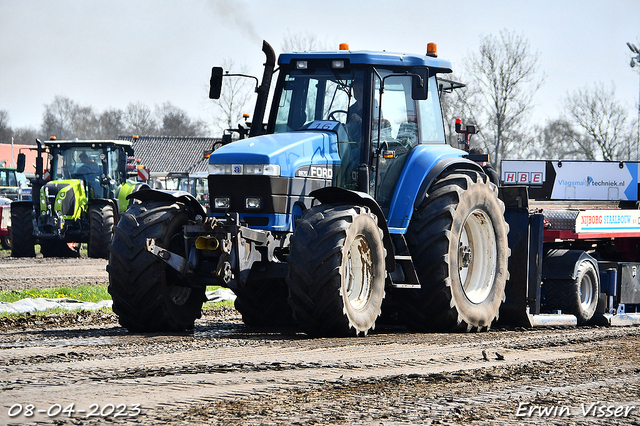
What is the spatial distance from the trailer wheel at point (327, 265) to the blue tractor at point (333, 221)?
0.5 inches

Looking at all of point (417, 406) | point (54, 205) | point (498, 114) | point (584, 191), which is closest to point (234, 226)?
point (417, 406)

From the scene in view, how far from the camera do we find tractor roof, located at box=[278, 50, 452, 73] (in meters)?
9.25

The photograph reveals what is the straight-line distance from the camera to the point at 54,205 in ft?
69.2

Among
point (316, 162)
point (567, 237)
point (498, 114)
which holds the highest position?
point (498, 114)

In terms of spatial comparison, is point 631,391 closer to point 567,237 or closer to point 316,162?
point 316,162

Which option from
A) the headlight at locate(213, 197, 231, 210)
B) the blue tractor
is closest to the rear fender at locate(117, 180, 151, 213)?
the blue tractor

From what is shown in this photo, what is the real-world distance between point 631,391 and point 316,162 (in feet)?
13.2

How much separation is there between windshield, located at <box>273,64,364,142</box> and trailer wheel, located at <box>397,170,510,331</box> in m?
1.14

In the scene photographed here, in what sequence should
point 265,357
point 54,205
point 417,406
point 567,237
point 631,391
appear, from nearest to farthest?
point 417,406 < point 631,391 < point 265,357 < point 567,237 < point 54,205

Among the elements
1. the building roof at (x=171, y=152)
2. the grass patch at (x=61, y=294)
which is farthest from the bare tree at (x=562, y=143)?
the grass patch at (x=61, y=294)

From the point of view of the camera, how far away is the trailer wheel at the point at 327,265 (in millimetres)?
7789

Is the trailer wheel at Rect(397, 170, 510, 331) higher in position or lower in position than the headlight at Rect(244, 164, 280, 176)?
lower

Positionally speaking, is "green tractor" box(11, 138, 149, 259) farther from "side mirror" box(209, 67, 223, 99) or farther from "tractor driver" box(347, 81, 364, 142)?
"tractor driver" box(347, 81, 364, 142)
